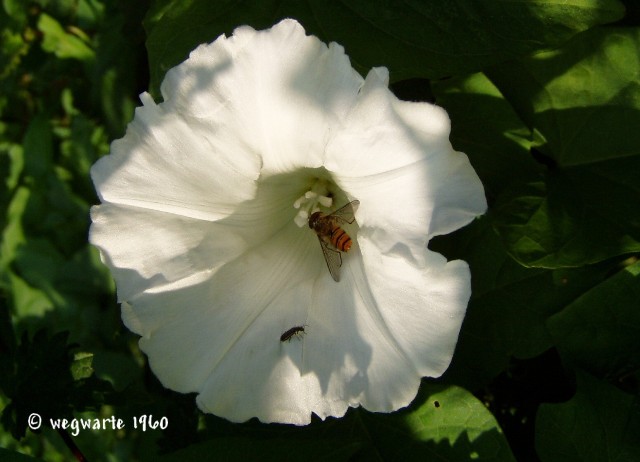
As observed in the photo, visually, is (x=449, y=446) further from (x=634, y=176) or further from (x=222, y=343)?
(x=634, y=176)

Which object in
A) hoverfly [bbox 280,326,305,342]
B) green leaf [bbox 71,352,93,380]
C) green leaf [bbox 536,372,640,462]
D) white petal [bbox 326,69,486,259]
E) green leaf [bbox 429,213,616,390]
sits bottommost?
green leaf [bbox 536,372,640,462]

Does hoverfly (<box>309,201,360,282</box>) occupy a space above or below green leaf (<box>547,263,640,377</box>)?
above

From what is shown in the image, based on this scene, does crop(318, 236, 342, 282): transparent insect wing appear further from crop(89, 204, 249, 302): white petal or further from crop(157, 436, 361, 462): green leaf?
crop(157, 436, 361, 462): green leaf

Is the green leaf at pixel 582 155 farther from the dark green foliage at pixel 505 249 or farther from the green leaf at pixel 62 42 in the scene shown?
the green leaf at pixel 62 42

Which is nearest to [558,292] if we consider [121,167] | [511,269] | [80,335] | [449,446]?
[511,269]

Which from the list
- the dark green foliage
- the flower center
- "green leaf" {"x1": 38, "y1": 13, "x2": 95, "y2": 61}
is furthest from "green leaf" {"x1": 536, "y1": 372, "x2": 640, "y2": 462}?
"green leaf" {"x1": 38, "y1": 13, "x2": 95, "y2": 61}

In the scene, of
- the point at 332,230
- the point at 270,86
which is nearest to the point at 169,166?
the point at 270,86

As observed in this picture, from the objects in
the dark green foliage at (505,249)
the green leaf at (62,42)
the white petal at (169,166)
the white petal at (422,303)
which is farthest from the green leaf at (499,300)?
the green leaf at (62,42)
